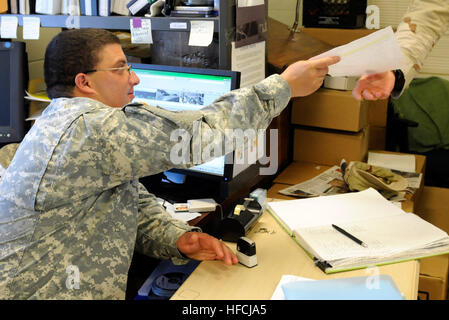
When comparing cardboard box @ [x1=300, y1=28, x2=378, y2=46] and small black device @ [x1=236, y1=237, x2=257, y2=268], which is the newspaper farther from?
cardboard box @ [x1=300, y1=28, x2=378, y2=46]

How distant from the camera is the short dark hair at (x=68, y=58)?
4.30ft

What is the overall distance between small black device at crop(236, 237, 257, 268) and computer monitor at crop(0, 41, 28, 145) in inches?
48.5

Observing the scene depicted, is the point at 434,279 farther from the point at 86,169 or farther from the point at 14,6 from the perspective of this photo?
the point at 14,6

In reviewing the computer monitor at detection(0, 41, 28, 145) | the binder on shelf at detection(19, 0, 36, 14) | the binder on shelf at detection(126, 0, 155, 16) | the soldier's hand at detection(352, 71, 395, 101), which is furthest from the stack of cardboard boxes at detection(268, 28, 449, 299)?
the binder on shelf at detection(19, 0, 36, 14)

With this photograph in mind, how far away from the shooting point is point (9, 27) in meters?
2.08

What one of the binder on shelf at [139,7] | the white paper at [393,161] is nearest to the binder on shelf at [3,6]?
the binder on shelf at [139,7]

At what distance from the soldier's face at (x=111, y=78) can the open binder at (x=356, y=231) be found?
59 cm

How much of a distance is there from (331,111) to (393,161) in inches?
16.3

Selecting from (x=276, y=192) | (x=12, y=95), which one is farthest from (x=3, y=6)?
(x=276, y=192)

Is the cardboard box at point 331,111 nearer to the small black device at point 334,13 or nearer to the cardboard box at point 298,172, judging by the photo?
the cardboard box at point 298,172

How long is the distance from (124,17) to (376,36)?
0.91m
